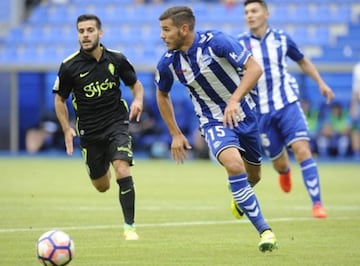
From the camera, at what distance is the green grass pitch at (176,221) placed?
8.62 meters

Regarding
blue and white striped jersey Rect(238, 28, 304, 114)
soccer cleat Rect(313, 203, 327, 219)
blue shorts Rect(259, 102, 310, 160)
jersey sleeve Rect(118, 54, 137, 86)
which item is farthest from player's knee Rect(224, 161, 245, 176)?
blue and white striped jersey Rect(238, 28, 304, 114)

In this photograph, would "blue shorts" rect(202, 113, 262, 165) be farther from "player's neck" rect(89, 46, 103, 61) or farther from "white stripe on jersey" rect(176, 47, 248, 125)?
"player's neck" rect(89, 46, 103, 61)

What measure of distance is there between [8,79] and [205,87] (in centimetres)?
2085

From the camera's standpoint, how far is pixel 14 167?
902 inches

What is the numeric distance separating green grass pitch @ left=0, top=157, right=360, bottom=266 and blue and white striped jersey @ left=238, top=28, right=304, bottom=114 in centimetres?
143

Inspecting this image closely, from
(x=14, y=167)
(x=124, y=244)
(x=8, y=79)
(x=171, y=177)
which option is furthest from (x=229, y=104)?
(x=8, y=79)

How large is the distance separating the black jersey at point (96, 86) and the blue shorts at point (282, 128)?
2.63 m

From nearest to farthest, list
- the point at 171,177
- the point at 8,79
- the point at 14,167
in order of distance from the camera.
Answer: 1. the point at 171,177
2. the point at 14,167
3. the point at 8,79

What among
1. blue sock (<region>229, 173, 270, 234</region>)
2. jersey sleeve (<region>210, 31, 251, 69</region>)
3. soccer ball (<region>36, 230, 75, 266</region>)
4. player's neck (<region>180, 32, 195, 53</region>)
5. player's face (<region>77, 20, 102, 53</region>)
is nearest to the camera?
soccer ball (<region>36, 230, 75, 266</region>)

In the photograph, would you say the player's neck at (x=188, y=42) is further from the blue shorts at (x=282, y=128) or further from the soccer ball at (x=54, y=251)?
the blue shorts at (x=282, y=128)

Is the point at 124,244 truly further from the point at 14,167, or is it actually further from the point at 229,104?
the point at 14,167

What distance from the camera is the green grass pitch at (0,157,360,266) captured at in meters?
8.62

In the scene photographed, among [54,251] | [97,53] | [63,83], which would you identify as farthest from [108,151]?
[54,251]

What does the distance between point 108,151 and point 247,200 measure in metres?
2.43
